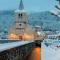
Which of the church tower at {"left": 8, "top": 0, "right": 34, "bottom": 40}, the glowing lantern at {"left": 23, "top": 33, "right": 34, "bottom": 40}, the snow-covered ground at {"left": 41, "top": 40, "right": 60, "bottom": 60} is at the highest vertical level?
the church tower at {"left": 8, "top": 0, "right": 34, "bottom": 40}

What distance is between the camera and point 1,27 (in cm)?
827

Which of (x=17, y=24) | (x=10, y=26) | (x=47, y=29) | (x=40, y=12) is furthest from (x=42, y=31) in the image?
(x=17, y=24)

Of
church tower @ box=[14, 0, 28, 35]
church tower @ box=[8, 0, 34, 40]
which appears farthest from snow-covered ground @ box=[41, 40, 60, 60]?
church tower @ box=[14, 0, 28, 35]

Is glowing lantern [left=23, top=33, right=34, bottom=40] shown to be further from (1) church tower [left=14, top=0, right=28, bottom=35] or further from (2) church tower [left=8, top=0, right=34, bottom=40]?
(1) church tower [left=14, top=0, right=28, bottom=35]

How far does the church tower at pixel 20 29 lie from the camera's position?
8.45 meters

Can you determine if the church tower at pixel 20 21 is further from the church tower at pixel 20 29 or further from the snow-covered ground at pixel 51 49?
the snow-covered ground at pixel 51 49

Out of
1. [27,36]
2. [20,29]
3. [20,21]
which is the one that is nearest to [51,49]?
[27,36]

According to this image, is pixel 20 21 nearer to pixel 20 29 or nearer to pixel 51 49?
pixel 20 29

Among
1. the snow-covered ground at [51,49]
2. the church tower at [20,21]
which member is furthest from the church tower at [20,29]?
the snow-covered ground at [51,49]

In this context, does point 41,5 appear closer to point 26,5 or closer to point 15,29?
point 26,5

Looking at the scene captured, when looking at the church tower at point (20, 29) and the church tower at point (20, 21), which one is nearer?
the church tower at point (20, 29)

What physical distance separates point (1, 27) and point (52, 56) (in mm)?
3010

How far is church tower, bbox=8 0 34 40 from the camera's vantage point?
27.7 feet

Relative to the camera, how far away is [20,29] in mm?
9273
